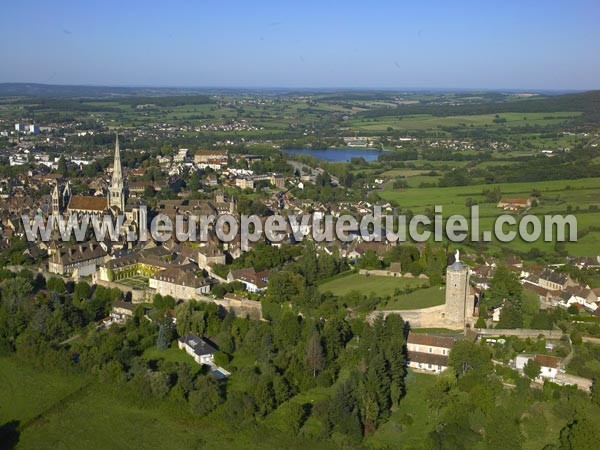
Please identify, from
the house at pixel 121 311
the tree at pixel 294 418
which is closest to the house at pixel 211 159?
the house at pixel 121 311

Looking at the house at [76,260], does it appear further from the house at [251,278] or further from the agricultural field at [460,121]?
the agricultural field at [460,121]

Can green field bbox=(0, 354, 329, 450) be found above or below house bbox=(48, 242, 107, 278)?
below

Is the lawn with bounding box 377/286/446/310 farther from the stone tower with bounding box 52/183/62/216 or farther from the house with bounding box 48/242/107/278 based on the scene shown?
the stone tower with bounding box 52/183/62/216

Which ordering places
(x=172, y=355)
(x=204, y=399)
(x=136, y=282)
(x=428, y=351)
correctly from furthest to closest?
1. (x=136, y=282)
2. (x=172, y=355)
3. (x=428, y=351)
4. (x=204, y=399)

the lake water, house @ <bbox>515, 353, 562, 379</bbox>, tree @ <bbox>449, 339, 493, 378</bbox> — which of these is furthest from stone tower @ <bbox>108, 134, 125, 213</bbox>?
the lake water

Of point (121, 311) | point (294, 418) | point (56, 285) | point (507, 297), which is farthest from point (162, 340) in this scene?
point (507, 297)

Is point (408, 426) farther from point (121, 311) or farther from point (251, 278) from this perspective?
point (121, 311)

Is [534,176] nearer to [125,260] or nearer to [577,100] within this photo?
[125,260]

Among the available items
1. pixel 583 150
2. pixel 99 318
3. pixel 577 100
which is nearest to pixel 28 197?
pixel 99 318
